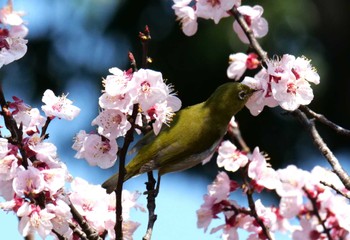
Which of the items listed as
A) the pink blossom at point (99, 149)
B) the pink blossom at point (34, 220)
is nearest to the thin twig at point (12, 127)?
the pink blossom at point (34, 220)

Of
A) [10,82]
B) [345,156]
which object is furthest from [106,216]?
[345,156]

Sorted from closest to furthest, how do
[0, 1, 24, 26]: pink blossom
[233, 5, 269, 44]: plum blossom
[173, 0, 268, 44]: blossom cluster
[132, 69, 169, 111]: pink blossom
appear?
[0, 1, 24, 26]: pink blossom → [132, 69, 169, 111]: pink blossom → [173, 0, 268, 44]: blossom cluster → [233, 5, 269, 44]: plum blossom

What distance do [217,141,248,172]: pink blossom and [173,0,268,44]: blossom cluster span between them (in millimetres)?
445

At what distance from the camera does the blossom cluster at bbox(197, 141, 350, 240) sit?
197 cm

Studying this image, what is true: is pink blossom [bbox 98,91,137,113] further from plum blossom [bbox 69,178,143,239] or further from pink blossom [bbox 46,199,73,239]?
plum blossom [bbox 69,178,143,239]

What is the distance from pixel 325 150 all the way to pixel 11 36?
821 mm

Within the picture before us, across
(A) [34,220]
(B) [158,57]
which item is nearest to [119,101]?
(A) [34,220]

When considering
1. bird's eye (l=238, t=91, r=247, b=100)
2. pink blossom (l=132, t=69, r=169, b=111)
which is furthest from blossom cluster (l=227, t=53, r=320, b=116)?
pink blossom (l=132, t=69, r=169, b=111)

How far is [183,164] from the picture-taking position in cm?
276

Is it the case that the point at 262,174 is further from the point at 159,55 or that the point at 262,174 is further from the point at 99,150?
the point at 159,55

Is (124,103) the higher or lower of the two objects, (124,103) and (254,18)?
the higher

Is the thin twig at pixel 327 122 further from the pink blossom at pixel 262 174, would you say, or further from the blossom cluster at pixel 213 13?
the blossom cluster at pixel 213 13

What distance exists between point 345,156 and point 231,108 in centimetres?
950

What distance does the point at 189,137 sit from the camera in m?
2.73
